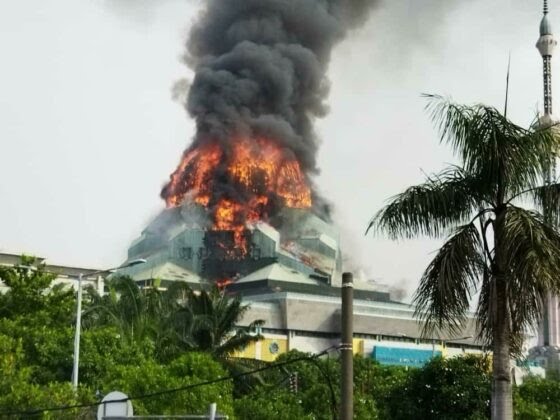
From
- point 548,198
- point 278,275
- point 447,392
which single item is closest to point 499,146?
point 548,198

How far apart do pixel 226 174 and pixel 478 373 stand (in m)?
139

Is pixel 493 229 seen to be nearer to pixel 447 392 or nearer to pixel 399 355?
pixel 447 392

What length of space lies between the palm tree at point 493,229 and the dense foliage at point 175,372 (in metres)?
4.34

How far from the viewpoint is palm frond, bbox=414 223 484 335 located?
63.1 feet

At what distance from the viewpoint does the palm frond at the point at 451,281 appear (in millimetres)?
19234

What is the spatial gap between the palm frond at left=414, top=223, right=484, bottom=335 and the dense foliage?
366 centimetres

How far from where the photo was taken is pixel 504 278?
19.1 m

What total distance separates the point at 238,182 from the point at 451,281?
15310cm

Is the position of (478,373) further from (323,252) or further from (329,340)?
(323,252)

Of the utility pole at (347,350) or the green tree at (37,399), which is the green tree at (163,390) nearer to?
the green tree at (37,399)

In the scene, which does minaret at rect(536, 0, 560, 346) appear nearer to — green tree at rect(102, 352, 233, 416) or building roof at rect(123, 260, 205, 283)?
building roof at rect(123, 260, 205, 283)

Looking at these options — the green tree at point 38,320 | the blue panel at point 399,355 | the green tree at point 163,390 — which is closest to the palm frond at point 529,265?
the green tree at point 163,390

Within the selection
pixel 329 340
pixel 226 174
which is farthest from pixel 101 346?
pixel 226 174

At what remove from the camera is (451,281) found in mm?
19156
